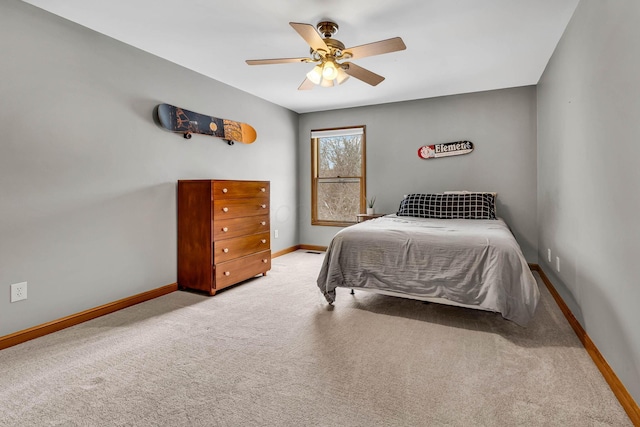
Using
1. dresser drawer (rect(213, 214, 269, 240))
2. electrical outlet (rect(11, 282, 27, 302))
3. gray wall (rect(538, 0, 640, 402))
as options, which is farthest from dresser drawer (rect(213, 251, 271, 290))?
gray wall (rect(538, 0, 640, 402))

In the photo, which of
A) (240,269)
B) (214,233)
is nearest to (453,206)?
(240,269)

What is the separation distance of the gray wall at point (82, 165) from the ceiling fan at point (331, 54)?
124 cm

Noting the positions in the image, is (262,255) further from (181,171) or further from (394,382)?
(394,382)

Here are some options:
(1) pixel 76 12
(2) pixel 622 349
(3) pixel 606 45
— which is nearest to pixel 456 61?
(3) pixel 606 45

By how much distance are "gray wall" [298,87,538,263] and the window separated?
144 millimetres

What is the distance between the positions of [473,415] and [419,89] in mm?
3730

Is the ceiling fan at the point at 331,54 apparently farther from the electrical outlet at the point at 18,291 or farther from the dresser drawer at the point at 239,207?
the electrical outlet at the point at 18,291

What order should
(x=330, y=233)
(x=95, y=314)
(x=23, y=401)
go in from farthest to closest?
(x=330, y=233) < (x=95, y=314) < (x=23, y=401)

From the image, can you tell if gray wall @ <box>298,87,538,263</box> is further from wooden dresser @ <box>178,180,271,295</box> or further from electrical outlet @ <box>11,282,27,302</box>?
electrical outlet @ <box>11,282,27,302</box>

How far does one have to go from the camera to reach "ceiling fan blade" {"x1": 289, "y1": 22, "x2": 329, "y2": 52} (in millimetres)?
2033

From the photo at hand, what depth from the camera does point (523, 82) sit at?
3934 mm

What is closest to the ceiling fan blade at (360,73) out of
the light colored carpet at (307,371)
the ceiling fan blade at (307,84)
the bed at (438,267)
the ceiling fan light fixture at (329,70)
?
the ceiling fan light fixture at (329,70)

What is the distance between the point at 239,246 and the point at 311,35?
2.19 m

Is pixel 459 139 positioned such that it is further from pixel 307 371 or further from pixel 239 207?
pixel 307 371
